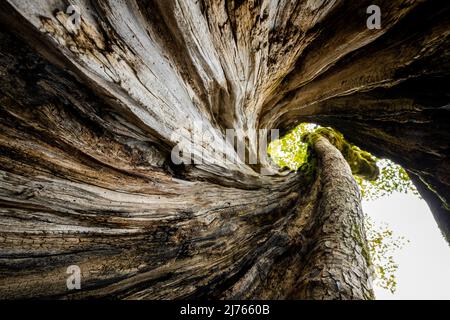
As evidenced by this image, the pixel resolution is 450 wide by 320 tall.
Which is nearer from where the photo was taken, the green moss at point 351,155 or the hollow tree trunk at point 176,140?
the hollow tree trunk at point 176,140

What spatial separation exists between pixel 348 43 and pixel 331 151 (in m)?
3.20

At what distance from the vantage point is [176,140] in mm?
3264

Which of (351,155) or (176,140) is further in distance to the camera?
(351,155)

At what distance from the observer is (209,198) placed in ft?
12.4

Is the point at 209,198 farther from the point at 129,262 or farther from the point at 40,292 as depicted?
the point at 40,292

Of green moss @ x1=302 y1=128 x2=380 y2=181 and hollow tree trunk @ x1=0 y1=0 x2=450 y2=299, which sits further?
green moss @ x1=302 y1=128 x2=380 y2=181

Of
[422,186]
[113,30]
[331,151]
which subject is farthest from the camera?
[422,186]

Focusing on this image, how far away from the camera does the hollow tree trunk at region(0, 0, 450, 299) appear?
2221 mm

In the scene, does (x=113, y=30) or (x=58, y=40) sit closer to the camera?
(x=58, y=40)

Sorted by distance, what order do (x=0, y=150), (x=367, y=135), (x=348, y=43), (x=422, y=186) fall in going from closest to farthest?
1. (x=0, y=150)
2. (x=348, y=43)
3. (x=367, y=135)
4. (x=422, y=186)

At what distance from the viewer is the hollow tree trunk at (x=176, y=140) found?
2.22m

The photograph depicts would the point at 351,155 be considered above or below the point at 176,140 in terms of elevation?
above
